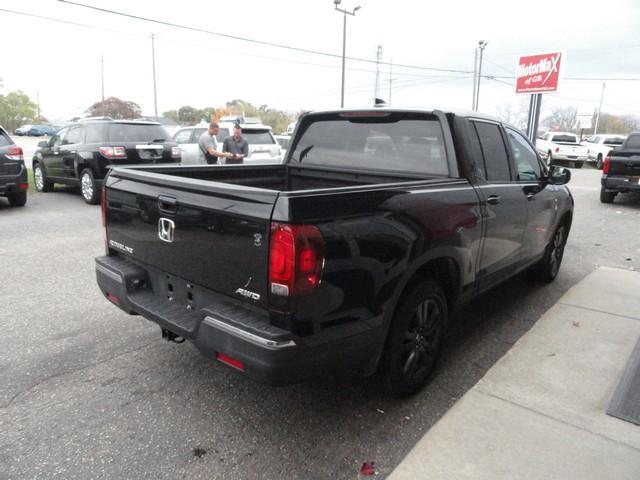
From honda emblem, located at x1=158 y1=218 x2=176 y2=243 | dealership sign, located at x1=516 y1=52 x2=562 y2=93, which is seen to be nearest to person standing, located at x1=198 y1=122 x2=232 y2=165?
honda emblem, located at x1=158 y1=218 x2=176 y2=243

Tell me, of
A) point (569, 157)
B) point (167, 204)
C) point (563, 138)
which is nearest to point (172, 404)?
point (167, 204)

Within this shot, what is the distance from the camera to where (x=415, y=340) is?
9.96 feet

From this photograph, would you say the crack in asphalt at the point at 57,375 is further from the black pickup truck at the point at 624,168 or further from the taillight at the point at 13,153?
the black pickup truck at the point at 624,168

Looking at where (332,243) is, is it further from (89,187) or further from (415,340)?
(89,187)

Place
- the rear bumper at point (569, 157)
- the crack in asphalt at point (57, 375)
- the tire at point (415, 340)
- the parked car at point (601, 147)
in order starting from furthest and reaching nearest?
the parked car at point (601, 147), the rear bumper at point (569, 157), the crack in asphalt at point (57, 375), the tire at point (415, 340)

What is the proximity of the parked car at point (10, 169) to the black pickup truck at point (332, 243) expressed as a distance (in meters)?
7.28

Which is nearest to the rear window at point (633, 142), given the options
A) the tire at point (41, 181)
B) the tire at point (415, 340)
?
the tire at point (415, 340)

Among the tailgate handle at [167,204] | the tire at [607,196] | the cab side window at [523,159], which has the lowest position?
the tire at [607,196]

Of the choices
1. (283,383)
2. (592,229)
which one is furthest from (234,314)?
(592,229)

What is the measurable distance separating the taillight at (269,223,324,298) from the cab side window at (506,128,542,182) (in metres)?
2.79

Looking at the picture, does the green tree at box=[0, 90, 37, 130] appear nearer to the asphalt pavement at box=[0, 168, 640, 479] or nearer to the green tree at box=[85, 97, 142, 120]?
the green tree at box=[85, 97, 142, 120]

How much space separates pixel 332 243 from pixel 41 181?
1221 centimetres

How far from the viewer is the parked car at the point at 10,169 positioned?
9.16 meters

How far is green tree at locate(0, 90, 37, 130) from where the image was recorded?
311ft
